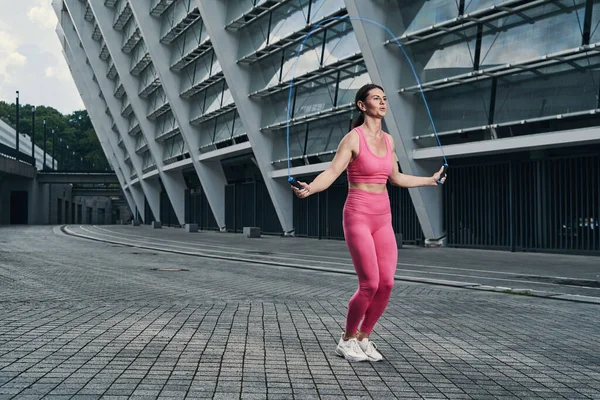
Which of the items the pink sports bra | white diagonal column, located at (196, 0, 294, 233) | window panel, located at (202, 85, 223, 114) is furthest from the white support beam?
window panel, located at (202, 85, 223, 114)

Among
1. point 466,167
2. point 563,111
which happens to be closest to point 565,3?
point 563,111

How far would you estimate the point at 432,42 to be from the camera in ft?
77.5

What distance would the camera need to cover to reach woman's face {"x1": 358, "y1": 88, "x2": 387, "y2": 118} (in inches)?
214

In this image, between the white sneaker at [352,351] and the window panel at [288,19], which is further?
the window panel at [288,19]

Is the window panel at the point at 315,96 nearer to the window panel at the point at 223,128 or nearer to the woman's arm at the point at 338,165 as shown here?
the window panel at the point at 223,128

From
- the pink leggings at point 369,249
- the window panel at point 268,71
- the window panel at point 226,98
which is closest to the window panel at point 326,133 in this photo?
the window panel at point 268,71

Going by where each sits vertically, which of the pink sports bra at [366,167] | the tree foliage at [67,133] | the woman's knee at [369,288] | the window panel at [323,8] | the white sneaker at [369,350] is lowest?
the white sneaker at [369,350]

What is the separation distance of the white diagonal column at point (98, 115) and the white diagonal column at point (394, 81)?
5558 cm

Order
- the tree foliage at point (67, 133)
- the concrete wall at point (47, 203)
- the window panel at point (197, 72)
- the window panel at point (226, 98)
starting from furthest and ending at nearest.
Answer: the tree foliage at point (67, 133) < the concrete wall at point (47, 203) < the window panel at point (197, 72) < the window panel at point (226, 98)

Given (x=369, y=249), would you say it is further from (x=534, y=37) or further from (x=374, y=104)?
(x=534, y=37)

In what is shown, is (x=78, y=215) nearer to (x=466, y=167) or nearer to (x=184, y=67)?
(x=184, y=67)

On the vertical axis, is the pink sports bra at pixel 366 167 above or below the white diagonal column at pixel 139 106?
below

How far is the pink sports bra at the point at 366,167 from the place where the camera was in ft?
17.5

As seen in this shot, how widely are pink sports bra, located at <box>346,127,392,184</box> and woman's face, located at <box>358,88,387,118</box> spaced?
22 centimetres
